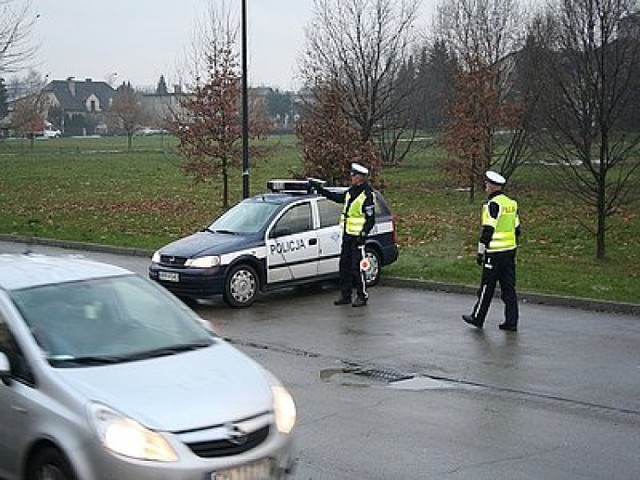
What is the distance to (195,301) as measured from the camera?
1553 cm

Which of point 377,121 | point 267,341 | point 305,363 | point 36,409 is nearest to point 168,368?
point 36,409

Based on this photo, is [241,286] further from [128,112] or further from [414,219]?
[128,112]

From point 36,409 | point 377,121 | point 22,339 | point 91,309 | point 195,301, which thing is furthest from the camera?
point 377,121

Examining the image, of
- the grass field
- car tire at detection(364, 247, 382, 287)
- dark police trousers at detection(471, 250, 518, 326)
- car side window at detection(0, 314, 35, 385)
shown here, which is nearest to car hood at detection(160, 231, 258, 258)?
car tire at detection(364, 247, 382, 287)

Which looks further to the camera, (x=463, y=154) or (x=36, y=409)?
(x=463, y=154)

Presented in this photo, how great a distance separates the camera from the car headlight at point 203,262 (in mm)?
14602

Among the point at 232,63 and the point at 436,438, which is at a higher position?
the point at 232,63

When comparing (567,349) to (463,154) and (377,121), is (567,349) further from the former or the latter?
(377,121)

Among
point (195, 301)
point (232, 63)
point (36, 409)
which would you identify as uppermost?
point (232, 63)

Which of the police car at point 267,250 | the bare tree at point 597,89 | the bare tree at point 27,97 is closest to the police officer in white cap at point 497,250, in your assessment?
the police car at point 267,250

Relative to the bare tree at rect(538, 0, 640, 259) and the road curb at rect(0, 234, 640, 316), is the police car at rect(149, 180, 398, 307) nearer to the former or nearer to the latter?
the road curb at rect(0, 234, 640, 316)

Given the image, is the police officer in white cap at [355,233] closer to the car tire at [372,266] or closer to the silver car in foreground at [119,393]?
the car tire at [372,266]

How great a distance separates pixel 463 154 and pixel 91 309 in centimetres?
2922

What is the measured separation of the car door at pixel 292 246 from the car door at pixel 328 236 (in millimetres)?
129
